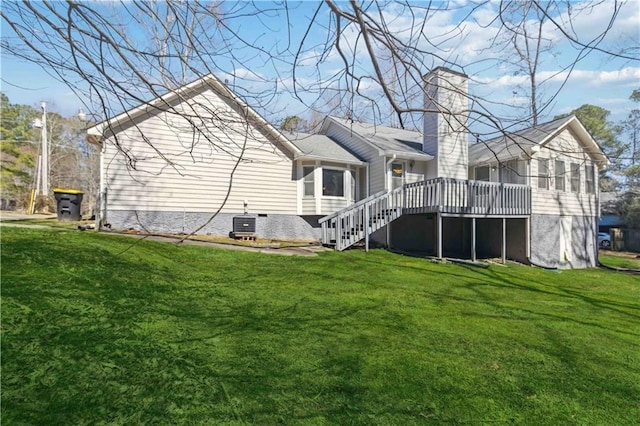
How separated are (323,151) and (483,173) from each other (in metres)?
7.05

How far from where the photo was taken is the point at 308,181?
1404cm

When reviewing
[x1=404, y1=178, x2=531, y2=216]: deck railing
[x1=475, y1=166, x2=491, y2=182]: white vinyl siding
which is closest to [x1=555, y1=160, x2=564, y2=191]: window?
[x1=404, y1=178, x2=531, y2=216]: deck railing

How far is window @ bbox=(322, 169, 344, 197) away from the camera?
14273mm

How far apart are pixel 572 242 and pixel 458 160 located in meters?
5.91

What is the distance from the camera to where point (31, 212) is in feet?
64.0

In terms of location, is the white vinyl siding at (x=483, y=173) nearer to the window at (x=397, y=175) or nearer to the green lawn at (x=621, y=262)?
the window at (x=397, y=175)

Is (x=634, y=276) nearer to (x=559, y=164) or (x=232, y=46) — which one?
(x=559, y=164)

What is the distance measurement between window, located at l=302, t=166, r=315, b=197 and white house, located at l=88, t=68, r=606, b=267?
4 cm

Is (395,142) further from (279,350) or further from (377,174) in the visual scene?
(279,350)

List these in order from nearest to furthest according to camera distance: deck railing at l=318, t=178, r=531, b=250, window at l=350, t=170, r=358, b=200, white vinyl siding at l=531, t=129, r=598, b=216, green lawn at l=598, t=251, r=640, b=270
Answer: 1. deck railing at l=318, t=178, r=531, b=250
2. white vinyl siding at l=531, t=129, r=598, b=216
3. window at l=350, t=170, r=358, b=200
4. green lawn at l=598, t=251, r=640, b=270

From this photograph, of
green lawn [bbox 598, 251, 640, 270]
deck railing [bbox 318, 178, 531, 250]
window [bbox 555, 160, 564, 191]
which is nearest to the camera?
deck railing [bbox 318, 178, 531, 250]

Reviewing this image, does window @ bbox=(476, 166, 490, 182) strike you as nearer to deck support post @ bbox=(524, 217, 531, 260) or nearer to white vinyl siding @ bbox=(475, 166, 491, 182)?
white vinyl siding @ bbox=(475, 166, 491, 182)

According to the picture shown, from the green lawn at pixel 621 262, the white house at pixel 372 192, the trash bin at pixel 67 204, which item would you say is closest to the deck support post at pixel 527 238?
the white house at pixel 372 192

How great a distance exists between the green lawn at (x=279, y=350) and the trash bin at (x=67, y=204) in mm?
6622
